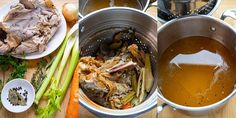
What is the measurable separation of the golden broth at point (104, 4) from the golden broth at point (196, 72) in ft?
0.73

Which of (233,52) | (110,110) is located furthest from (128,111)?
(233,52)

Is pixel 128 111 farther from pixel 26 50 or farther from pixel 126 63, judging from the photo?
pixel 26 50

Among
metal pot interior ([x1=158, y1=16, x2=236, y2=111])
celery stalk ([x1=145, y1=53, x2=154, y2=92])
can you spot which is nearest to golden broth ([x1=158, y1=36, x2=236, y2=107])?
metal pot interior ([x1=158, y1=16, x2=236, y2=111])

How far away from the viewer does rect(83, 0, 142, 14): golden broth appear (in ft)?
3.13

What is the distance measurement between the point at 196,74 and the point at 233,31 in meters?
0.15

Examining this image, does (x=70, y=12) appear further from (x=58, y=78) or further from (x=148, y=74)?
(x=148, y=74)

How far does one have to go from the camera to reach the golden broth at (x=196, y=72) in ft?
3.63

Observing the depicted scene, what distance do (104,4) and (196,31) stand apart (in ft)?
0.98

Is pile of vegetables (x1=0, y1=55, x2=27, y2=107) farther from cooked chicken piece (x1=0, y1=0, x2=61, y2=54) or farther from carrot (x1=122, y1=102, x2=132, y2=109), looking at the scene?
A: carrot (x1=122, y1=102, x2=132, y2=109)

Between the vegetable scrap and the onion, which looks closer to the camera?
the vegetable scrap

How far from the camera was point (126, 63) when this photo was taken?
927 millimetres

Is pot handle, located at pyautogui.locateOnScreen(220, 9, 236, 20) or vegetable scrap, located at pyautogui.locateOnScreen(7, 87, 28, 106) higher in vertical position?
pot handle, located at pyautogui.locateOnScreen(220, 9, 236, 20)

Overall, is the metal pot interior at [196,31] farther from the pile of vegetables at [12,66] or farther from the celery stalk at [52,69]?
the pile of vegetables at [12,66]

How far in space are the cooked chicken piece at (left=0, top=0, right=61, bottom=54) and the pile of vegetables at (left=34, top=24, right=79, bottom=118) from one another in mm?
83
